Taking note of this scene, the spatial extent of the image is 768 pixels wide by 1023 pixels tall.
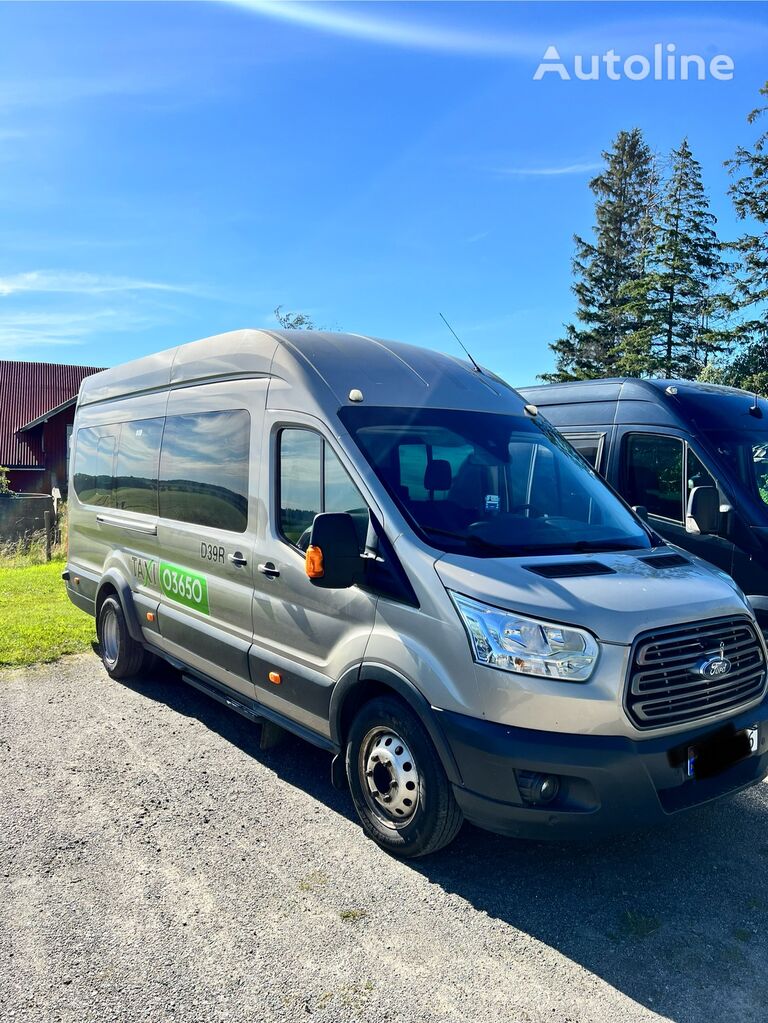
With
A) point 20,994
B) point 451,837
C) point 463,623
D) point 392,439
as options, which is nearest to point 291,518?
point 392,439

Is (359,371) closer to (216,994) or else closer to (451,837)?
(451,837)

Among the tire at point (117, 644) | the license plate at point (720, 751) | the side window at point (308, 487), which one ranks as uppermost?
the side window at point (308, 487)

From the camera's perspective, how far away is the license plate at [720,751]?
3.44m

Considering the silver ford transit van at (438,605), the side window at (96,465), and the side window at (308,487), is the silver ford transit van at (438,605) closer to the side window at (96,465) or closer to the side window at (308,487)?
the side window at (308,487)

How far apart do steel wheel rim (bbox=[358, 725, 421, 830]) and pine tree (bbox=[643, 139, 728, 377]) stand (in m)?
33.0

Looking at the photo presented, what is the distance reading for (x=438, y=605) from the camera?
11.4 ft

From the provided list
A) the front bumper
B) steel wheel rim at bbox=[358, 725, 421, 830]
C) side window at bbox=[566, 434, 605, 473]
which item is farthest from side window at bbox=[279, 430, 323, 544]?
side window at bbox=[566, 434, 605, 473]

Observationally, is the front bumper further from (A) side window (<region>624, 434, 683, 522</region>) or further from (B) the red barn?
(B) the red barn

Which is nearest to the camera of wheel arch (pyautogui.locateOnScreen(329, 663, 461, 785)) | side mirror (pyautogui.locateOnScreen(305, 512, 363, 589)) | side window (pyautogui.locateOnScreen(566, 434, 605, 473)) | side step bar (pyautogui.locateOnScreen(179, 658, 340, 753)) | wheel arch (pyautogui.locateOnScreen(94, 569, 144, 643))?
wheel arch (pyautogui.locateOnScreen(329, 663, 461, 785))

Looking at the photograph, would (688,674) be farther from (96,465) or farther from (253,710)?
(96,465)

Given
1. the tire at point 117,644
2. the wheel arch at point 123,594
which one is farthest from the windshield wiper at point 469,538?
the tire at point 117,644

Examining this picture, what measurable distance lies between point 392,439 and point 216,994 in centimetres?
259

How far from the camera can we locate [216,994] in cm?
285

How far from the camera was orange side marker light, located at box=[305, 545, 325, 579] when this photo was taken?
12.1 ft
